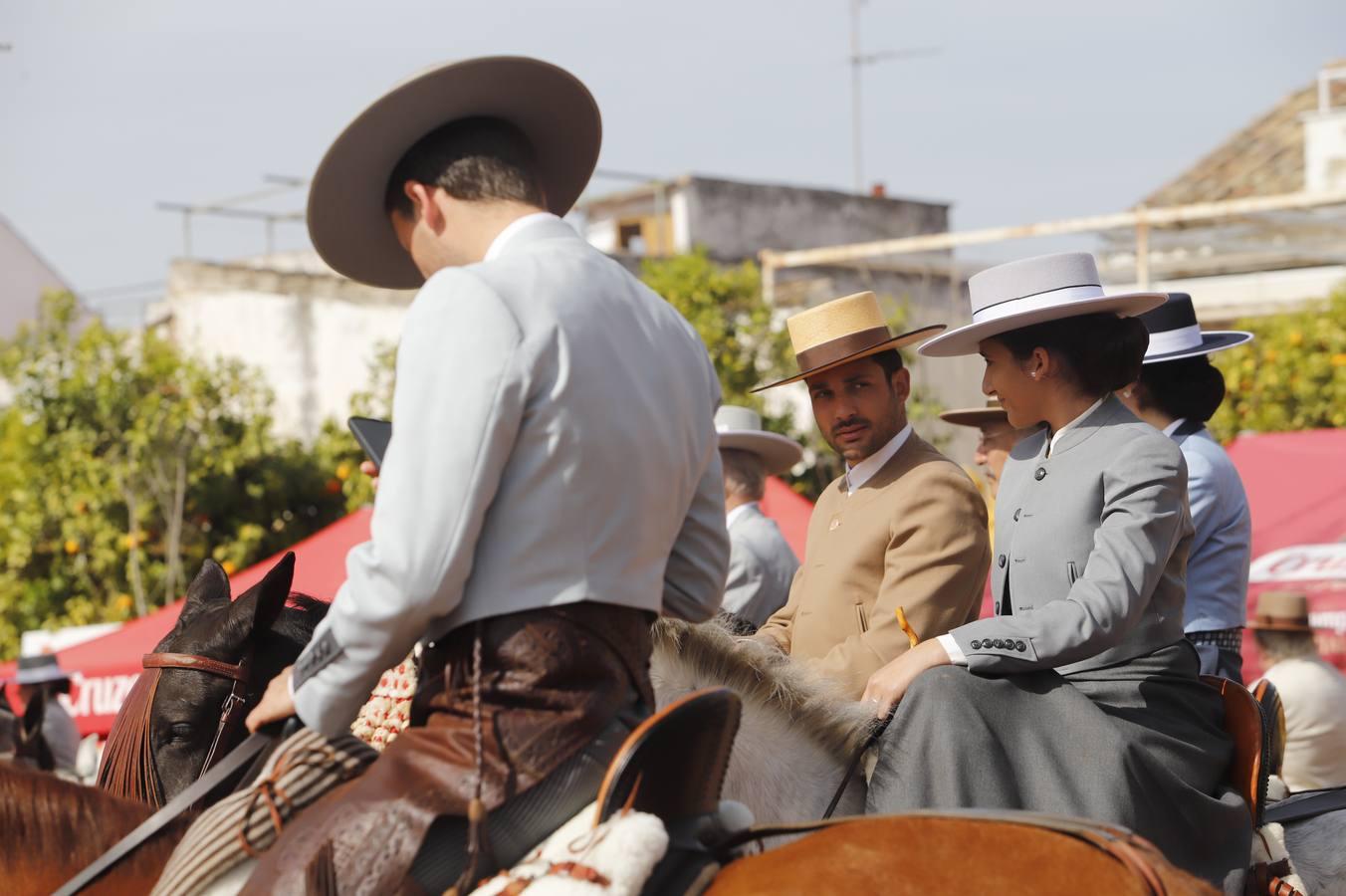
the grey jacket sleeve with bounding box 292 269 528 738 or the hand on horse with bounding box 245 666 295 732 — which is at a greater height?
the grey jacket sleeve with bounding box 292 269 528 738

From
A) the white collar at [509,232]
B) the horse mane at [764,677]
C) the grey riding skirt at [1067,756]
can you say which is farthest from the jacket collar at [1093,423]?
the white collar at [509,232]

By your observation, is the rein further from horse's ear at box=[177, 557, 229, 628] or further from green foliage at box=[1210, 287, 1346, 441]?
green foliage at box=[1210, 287, 1346, 441]

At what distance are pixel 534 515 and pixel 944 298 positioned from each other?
59.6 feet

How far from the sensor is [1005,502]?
3.41 metres

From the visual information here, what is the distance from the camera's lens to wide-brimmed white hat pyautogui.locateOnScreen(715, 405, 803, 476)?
20.1 feet

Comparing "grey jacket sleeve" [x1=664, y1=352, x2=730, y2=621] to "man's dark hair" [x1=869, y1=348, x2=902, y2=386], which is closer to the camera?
"grey jacket sleeve" [x1=664, y1=352, x2=730, y2=621]

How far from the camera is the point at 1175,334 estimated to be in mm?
4555

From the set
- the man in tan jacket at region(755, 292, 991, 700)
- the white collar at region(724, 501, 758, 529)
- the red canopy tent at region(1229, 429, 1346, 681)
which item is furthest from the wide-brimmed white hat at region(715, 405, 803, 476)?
the red canopy tent at region(1229, 429, 1346, 681)

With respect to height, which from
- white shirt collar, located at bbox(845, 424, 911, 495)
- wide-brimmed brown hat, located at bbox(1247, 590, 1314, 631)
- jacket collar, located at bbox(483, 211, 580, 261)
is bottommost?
wide-brimmed brown hat, located at bbox(1247, 590, 1314, 631)

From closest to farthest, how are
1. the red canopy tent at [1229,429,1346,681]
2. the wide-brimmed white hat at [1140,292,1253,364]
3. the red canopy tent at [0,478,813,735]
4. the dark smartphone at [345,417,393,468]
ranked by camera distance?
the dark smartphone at [345,417,393,468] < the wide-brimmed white hat at [1140,292,1253,364] < the red canopy tent at [0,478,813,735] < the red canopy tent at [1229,429,1346,681]

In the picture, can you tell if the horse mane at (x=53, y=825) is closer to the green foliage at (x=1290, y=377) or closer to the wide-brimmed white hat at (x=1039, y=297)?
the wide-brimmed white hat at (x=1039, y=297)

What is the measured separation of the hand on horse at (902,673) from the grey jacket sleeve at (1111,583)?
0.06 m

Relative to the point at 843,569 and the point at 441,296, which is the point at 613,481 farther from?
the point at 843,569

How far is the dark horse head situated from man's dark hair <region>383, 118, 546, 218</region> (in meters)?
1.14
